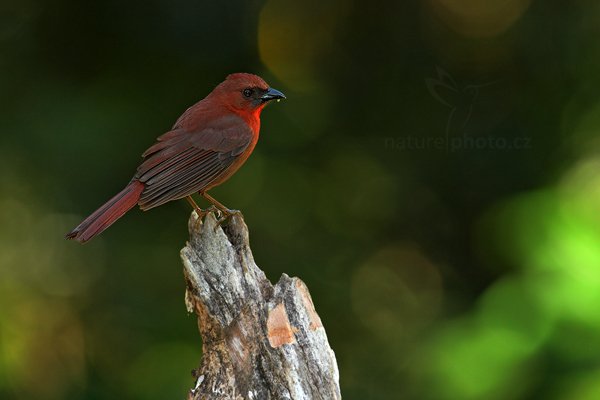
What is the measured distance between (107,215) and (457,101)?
3.14m

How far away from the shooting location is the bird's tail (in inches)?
143

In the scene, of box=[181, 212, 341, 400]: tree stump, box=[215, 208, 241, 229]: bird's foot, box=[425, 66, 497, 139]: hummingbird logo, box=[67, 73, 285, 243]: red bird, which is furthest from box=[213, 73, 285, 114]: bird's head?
box=[425, 66, 497, 139]: hummingbird logo

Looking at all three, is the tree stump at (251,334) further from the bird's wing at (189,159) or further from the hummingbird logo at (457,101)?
the hummingbird logo at (457,101)

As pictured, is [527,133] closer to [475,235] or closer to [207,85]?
[475,235]

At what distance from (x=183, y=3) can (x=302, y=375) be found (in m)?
3.10

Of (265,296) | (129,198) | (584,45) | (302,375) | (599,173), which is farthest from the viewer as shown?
(584,45)

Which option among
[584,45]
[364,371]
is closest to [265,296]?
[364,371]

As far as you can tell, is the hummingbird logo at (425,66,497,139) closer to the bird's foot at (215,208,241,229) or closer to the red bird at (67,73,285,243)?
the red bird at (67,73,285,243)

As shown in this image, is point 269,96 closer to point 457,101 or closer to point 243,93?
point 243,93

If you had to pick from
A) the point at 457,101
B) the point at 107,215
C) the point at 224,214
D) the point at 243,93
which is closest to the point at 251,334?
the point at 224,214

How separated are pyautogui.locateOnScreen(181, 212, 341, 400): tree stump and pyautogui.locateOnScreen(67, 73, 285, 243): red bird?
1.40 ft

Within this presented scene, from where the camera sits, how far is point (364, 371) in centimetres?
576

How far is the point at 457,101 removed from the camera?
20.3 feet

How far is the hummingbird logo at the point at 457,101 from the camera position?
6.14 meters
